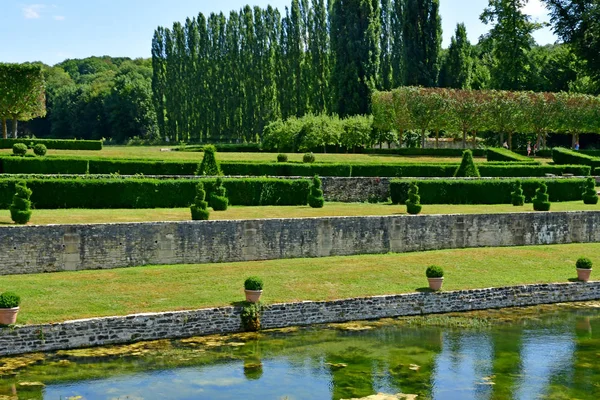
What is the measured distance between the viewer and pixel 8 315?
21.2 metres

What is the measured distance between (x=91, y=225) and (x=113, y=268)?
1647 millimetres

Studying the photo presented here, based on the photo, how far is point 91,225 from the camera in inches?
1083

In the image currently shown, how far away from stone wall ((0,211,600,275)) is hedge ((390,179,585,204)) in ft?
20.5

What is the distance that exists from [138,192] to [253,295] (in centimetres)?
1256

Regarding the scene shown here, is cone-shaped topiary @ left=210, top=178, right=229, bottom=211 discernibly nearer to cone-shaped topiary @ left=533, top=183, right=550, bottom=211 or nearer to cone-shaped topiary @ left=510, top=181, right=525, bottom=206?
cone-shaped topiary @ left=533, top=183, right=550, bottom=211

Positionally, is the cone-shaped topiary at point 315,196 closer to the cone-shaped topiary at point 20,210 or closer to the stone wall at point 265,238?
the stone wall at point 265,238

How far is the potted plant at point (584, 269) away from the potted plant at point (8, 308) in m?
19.7

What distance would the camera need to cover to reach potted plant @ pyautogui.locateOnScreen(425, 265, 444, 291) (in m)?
27.3

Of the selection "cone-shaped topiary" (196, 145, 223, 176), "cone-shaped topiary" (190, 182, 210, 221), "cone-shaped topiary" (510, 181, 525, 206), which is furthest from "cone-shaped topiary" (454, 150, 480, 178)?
"cone-shaped topiary" (190, 182, 210, 221)

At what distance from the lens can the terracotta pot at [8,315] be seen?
829 inches

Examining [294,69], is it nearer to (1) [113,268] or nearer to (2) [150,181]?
(2) [150,181]

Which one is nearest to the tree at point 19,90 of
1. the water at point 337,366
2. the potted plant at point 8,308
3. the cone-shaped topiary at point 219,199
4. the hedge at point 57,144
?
the hedge at point 57,144

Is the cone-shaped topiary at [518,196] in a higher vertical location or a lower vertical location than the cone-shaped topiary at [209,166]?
lower

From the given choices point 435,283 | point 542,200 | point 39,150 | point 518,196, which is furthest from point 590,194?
point 39,150
